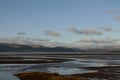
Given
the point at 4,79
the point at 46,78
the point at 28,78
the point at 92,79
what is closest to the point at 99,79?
the point at 92,79

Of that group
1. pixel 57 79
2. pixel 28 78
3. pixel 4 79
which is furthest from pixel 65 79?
pixel 4 79

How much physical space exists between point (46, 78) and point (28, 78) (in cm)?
274

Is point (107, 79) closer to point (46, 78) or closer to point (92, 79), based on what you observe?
point (92, 79)

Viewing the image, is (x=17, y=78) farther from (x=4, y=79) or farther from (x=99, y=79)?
(x=99, y=79)

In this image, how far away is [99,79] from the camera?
36.8 meters

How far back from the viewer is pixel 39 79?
3472 cm

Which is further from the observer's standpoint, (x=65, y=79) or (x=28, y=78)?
(x=28, y=78)

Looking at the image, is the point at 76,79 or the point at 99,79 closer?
the point at 76,79

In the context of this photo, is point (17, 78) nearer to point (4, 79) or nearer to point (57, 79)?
point (4, 79)

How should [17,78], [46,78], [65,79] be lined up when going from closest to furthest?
[65,79], [46,78], [17,78]

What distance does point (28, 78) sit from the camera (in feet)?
119

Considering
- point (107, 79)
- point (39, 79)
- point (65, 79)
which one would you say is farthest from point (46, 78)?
point (107, 79)

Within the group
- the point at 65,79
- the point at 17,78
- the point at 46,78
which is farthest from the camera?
the point at 17,78

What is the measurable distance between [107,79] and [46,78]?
8396 millimetres
